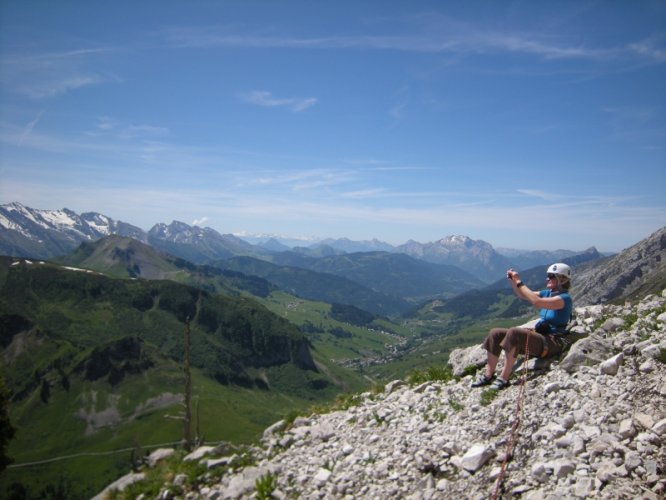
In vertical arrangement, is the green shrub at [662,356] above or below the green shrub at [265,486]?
above

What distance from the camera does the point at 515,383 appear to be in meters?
13.3

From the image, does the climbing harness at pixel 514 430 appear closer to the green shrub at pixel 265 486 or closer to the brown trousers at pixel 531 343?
the brown trousers at pixel 531 343

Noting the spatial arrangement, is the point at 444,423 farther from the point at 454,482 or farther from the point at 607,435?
the point at 607,435

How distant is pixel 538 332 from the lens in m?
14.1

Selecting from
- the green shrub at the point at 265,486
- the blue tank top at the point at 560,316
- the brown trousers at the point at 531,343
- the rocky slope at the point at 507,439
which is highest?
the blue tank top at the point at 560,316

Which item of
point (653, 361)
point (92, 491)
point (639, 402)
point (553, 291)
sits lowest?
point (92, 491)

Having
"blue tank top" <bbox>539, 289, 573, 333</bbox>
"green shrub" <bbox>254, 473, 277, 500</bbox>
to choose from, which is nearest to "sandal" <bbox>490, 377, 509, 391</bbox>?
"blue tank top" <bbox>539, 289, 573, 333</bbox>

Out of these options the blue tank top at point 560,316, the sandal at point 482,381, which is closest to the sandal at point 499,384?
the sandal at point 482,381

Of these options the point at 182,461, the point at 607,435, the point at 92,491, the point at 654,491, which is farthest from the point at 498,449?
the point at 92,491

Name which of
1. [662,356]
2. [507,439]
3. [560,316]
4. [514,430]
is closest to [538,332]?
[560,316]

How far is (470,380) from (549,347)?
119 inches

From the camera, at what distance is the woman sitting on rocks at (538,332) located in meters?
13.3

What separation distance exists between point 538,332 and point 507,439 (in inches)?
186

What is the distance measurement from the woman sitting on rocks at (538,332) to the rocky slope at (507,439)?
0.51 meters
